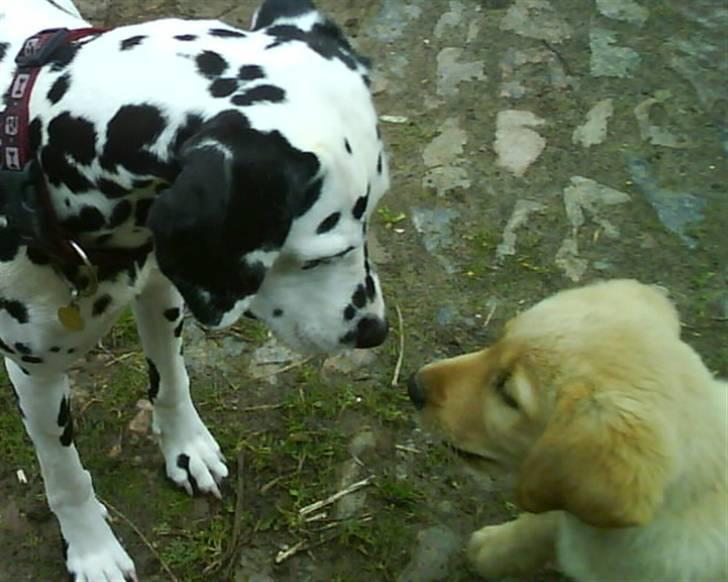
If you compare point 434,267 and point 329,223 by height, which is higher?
point 329,223

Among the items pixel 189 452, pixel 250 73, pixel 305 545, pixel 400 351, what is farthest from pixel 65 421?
pixel 400 351

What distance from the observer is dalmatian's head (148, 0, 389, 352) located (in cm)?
208

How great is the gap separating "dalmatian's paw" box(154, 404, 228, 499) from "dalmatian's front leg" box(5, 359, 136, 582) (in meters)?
0.28

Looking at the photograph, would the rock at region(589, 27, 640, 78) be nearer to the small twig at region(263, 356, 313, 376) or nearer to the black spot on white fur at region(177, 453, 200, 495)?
the small twig at region(263, 356, 313, 376)

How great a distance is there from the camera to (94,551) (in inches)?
128

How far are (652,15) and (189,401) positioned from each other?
10.1ft

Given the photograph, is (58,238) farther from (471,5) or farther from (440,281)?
(471,5)

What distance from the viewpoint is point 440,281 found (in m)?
4.16

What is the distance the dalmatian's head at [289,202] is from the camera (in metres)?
2.08

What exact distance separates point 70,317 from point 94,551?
0.96 m

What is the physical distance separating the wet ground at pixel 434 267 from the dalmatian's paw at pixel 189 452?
6 cm

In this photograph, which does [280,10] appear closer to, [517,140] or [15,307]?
[15,307]

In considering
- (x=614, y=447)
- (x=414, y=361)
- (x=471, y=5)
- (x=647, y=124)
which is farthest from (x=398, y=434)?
(x=471, y=5)

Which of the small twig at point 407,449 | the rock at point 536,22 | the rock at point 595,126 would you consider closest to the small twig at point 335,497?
the small twig at point 407,449
